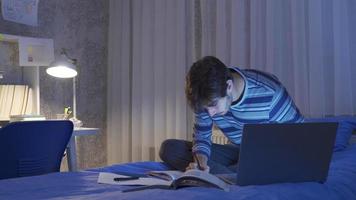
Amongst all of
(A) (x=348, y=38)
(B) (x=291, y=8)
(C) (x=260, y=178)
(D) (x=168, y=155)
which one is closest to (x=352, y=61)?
(A) (x=348, y=38)

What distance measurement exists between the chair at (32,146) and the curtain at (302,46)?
136cm

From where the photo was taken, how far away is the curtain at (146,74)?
11.3 ft

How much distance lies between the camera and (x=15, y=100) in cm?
301

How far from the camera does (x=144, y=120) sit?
12.1 feet

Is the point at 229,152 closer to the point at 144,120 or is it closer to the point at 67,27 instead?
the point at 144,120

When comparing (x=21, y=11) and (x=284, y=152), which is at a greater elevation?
(x=21, y=11)

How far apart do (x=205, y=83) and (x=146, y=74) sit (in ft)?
7.23

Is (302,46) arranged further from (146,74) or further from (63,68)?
(63,68)

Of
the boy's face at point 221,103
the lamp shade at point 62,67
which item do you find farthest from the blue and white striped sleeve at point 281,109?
the lamp shade at point 62,67

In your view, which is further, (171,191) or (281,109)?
(281,109)

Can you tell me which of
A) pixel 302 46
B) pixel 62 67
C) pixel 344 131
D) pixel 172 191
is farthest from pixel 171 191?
pixel 62 67

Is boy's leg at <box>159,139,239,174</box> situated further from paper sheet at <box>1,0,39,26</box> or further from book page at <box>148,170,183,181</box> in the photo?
paper sheet at <box>1,0,39,26</box>

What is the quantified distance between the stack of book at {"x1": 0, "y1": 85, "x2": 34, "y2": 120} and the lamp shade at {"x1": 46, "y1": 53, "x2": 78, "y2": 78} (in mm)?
204

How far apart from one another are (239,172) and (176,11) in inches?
91.5
